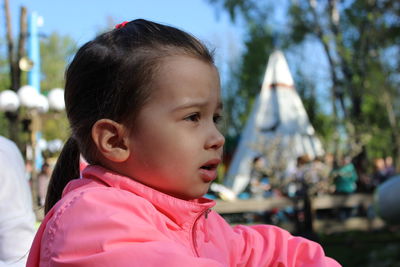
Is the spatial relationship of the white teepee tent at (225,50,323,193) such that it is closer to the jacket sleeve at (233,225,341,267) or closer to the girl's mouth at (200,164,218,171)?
the jacket sleeve at (233,225,341,267)

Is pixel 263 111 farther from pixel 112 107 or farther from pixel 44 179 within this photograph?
pixel 112 107

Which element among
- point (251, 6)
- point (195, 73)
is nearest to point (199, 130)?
point (195, 73)

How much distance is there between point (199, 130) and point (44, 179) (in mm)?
9113

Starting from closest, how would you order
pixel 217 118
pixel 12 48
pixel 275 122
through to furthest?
pixel 217 118 < pixel 12 48 < pixel 275 122

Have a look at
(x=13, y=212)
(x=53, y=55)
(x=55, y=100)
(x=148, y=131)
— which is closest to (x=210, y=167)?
(x=148, y=131)

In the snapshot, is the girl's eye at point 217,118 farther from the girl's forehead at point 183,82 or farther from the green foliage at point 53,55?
the green foliage at point 53,55

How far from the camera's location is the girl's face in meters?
1.40

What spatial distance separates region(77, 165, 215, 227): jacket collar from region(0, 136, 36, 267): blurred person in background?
0.92m

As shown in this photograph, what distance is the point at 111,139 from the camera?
4.75 feet

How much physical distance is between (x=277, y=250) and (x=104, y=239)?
64 centimetres

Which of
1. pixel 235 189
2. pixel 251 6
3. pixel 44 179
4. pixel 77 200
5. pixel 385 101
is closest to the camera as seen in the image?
pixel 77 200

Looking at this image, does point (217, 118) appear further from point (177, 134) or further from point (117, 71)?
point (117, 71)

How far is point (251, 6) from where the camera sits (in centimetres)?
2105

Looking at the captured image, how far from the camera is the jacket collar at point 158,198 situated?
4.59 ft
